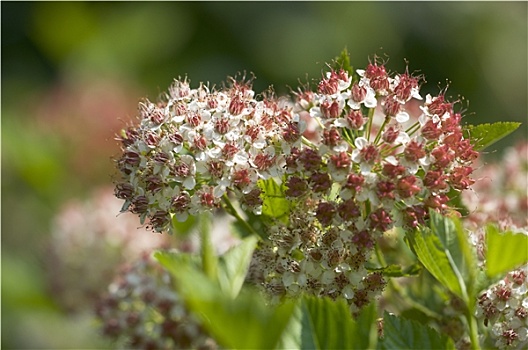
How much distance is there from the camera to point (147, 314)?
237 centimetres

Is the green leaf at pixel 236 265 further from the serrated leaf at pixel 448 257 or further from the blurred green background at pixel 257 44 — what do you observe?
the blurred green background at pixel 257 44

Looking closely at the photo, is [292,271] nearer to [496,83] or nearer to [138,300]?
[138,300]

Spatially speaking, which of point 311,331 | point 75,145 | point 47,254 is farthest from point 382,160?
point 75,145

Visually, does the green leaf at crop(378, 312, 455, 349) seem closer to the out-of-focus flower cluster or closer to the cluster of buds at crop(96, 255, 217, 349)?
the cluster of buds at crop(96, 255, 217, 349)

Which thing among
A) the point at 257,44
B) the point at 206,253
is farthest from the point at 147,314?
the point at 257,44

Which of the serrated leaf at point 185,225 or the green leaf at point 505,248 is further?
the serrated leaf at point 185,225

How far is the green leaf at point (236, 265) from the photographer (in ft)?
6.19

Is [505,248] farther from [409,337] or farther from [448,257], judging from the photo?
[409,337]

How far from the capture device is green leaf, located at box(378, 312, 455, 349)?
1435mm

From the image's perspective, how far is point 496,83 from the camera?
6.72 meters

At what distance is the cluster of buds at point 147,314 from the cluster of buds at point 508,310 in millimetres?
800

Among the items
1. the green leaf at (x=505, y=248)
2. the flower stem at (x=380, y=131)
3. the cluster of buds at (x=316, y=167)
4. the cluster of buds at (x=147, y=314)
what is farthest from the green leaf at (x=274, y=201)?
the cluster of buds at (x=147, y=314)

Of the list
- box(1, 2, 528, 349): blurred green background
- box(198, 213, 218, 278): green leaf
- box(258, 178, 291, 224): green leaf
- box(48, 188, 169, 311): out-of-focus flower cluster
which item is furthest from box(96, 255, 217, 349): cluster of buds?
box(1, 2, 528, 349): blurred green background

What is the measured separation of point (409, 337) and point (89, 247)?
2231 millimetres
